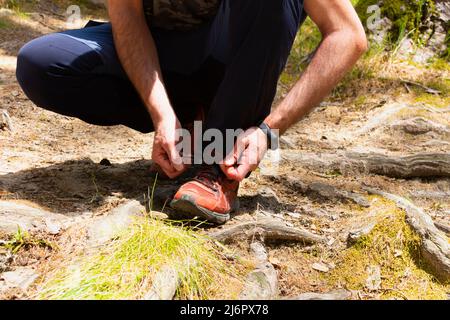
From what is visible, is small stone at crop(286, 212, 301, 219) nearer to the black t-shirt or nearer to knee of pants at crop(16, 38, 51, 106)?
the black t-shirt

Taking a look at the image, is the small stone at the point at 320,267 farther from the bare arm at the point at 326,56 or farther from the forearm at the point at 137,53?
the forearm at the point at 137,53

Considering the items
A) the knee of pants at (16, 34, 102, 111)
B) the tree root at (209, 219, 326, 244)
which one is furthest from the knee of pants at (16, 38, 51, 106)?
the tree root at (209, 219, 326, 244)

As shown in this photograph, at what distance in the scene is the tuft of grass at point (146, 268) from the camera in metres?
1.68

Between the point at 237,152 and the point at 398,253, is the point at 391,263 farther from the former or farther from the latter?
the point at 237,152

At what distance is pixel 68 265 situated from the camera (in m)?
1.82

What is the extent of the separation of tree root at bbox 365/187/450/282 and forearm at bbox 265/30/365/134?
2.12ft

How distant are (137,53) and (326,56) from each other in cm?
80

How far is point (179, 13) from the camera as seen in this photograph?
244 cm

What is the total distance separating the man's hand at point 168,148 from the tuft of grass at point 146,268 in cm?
28

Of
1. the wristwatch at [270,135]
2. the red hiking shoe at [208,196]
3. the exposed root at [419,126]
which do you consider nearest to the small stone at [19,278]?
the red hiking shoe at [208,196]

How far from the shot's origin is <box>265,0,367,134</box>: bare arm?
221 centimetres

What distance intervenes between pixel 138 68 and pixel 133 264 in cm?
93

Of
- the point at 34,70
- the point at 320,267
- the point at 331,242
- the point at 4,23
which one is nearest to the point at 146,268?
the point at 320,267

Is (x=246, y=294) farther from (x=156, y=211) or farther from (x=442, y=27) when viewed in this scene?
(x=442, y=27)
